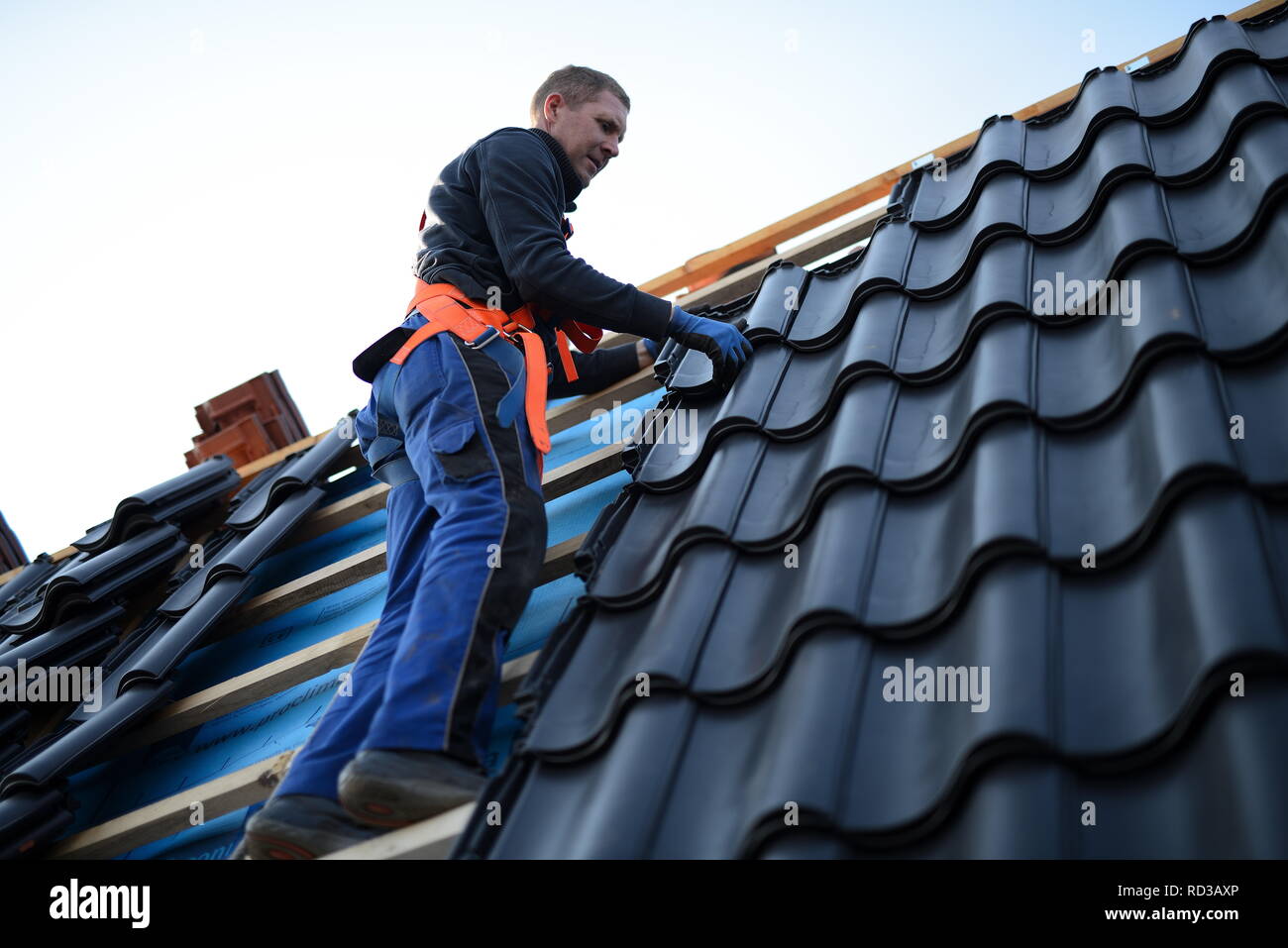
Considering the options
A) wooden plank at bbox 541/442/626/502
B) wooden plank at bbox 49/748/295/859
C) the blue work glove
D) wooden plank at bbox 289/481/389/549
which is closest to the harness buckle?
the blue work glove

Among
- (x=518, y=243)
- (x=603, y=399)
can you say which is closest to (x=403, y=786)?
(x=518, y=243)

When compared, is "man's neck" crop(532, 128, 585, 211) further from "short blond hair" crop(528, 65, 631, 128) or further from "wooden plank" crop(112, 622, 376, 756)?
"wooden plank" crop(112, 622, 376, 756)

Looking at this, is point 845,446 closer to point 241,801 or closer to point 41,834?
point 241,801

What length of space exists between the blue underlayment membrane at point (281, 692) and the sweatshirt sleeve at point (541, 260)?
0.63 metres

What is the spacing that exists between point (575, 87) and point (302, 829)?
225 cm

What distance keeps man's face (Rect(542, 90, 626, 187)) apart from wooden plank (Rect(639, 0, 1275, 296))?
1.46 metres

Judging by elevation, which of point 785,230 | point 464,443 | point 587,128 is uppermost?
point 785,230

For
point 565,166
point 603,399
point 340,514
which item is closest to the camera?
point 565,166

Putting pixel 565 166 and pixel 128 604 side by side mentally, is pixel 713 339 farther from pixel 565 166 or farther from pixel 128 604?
pixel 128 604

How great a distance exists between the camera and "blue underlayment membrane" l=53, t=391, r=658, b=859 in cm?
269

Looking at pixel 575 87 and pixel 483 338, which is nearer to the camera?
pixel 483 338

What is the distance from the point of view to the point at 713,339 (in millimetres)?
2857
